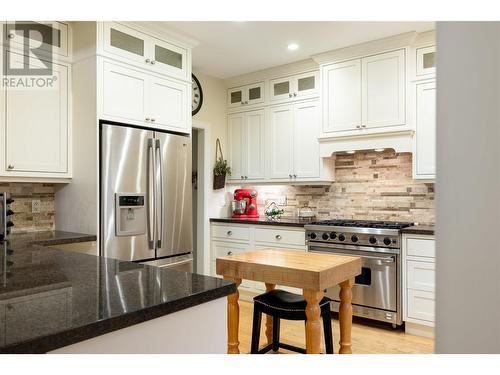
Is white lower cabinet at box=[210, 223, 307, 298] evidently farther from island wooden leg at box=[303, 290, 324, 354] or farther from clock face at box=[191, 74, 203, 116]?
island wooden leg at box=[303, 290, 324, 354]

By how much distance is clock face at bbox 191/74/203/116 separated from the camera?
4625 millimetres

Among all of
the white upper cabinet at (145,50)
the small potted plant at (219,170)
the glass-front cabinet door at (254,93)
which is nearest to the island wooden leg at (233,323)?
the white upper cabinet at (145,50)

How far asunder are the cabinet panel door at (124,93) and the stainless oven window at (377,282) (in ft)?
7.39

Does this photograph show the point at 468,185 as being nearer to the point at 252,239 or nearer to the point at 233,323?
the point at 233,323

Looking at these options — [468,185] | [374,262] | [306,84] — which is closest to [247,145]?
[306,84]

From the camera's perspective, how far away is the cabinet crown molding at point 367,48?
358 centimetres

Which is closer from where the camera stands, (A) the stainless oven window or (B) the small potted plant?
(A) the stainless oven window

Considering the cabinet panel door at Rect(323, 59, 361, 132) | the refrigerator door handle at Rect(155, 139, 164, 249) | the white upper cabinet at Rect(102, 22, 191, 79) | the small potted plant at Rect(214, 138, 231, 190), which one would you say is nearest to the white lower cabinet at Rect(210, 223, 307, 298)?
the small potted plant at Rect(214, 138, 231, 190)

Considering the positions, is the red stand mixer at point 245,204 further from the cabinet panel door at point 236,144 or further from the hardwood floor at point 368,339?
the hardwood floor at point 368,339

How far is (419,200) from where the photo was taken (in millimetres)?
3854

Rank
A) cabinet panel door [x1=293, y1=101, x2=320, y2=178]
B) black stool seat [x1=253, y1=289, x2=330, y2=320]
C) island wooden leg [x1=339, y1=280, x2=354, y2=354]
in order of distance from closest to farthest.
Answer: black stool seat [x1=253, y1=289, x2=330, y2=320] → island wooden leg [x1=339, y1=280, x2=354, y2=354] → cabinet panel door [x1=293, y1=101, x2=320, y2=178]

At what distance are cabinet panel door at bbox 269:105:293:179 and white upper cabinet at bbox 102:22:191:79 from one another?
121cm
